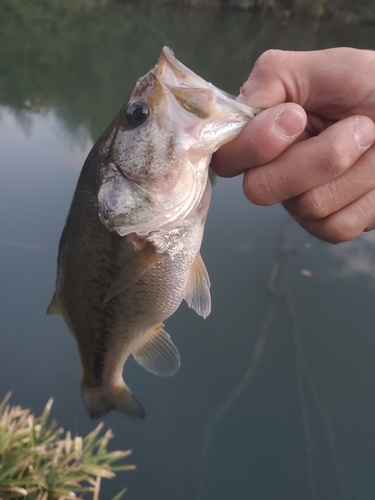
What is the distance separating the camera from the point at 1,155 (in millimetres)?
4945

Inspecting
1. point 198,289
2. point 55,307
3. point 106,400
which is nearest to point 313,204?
point 198,289

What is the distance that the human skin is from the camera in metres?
1.20

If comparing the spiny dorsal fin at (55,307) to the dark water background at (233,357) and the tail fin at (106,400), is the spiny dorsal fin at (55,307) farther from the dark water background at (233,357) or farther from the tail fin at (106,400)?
the dark water background at (233,357)

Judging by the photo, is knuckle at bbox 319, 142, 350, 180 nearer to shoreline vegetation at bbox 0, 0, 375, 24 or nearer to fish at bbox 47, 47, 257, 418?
fish at bbox 47, 47, 257, 418

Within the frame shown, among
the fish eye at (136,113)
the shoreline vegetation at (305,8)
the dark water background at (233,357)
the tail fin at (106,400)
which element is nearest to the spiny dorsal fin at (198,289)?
the fish eye at (136,113)

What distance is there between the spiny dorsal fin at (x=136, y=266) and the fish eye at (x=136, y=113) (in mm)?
406

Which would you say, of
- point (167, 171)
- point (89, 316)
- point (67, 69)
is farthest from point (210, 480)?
point (67, 69)

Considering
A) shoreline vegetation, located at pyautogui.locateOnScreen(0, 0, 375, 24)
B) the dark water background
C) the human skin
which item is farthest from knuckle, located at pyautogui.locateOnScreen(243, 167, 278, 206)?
shoreline vegetation, located at pyautogui.locateOnScreen(0, 0, 375, 24)

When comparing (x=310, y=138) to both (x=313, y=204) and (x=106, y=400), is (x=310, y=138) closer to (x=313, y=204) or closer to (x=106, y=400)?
(x=313, y=204)

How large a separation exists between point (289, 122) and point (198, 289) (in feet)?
2.21

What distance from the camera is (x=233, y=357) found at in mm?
3232

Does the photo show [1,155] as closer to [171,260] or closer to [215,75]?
[171,260]

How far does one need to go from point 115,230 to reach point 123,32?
558 inches

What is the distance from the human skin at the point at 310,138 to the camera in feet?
3.94
